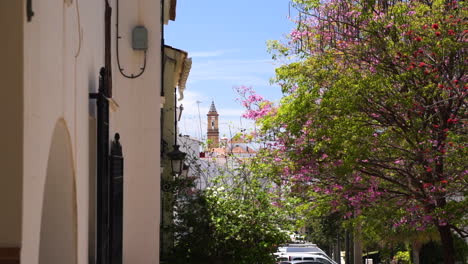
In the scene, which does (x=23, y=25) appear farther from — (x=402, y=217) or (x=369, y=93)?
(x=402, y=217)

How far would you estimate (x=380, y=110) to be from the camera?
59.1ft

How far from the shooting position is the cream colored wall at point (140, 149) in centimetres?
1129

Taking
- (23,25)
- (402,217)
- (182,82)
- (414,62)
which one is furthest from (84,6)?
(182,82)

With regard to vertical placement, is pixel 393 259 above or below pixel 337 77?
below

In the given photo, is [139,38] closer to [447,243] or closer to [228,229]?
[228,229]

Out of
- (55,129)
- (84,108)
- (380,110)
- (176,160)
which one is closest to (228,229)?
(176,160)

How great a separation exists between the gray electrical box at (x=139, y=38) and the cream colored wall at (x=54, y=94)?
13.5 ft

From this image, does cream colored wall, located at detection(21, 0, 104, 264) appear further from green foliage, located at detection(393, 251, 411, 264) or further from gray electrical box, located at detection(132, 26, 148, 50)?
green foliage, located at detection(393, 251, 411, 264)

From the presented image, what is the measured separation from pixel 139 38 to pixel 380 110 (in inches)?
322

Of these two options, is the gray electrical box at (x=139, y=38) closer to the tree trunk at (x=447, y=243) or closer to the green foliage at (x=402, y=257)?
the tree trunk at (x=447, y=243)

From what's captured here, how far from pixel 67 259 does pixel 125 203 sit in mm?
5843

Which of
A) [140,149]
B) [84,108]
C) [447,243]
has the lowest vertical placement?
[447,243]

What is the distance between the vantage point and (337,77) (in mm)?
17938

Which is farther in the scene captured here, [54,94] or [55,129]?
[55,129]
